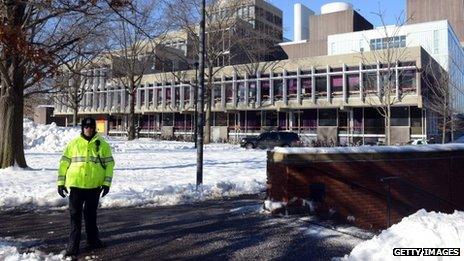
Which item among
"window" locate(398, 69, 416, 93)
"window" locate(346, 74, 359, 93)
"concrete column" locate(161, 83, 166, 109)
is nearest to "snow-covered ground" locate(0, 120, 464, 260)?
"window" locate(398, 69, 416, 93)

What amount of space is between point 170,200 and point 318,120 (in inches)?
1430

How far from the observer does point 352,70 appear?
44438mm

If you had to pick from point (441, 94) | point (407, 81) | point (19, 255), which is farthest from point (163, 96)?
point (19, 255)

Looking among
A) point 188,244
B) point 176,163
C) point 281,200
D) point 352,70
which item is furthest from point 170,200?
point 352,70

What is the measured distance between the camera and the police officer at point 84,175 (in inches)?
269

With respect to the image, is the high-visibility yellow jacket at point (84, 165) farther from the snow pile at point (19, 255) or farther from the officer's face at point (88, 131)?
the snow pile at point (19, 255)

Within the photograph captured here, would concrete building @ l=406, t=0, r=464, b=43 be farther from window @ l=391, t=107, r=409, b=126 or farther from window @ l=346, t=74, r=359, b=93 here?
window @ l=391, t=107, r=409, b=126

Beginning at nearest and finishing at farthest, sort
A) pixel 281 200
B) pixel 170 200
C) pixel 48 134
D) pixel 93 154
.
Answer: pixel 93 154, pixel 281 200, pixel 170 200, pixel 48 134

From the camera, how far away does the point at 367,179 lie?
10984 millimetres

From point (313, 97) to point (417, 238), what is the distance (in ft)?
134

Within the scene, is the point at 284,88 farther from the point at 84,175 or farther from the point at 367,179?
the point at 84,175

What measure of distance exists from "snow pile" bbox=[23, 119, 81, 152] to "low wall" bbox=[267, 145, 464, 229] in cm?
2075

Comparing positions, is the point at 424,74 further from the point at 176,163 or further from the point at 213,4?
the point at 176,163

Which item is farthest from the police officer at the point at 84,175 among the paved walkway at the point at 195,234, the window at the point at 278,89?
the window at the point at 278,89
